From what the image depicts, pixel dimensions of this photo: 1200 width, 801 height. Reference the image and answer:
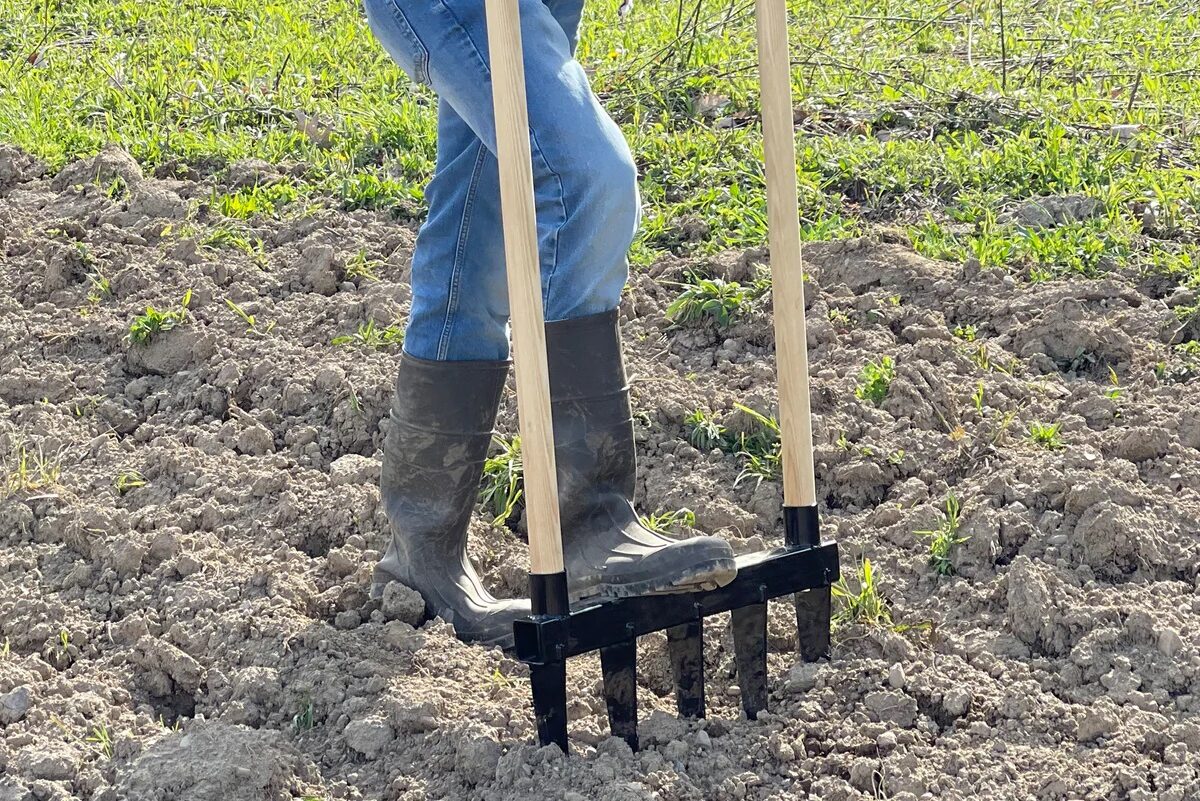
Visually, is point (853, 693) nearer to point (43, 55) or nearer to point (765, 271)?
point (765, 271)

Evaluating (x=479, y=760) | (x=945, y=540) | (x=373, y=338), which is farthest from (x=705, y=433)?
(x=479, y=760)

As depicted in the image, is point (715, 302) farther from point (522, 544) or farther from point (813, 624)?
point (813, 624)

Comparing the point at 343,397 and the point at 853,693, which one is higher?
the point at 343,397

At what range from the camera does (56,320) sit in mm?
4234

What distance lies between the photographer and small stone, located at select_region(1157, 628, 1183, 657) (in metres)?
2.77

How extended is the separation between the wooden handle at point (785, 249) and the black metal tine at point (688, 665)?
1.09 ft

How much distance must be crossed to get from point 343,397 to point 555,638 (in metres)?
→ 1.43

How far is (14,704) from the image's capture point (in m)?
2.79

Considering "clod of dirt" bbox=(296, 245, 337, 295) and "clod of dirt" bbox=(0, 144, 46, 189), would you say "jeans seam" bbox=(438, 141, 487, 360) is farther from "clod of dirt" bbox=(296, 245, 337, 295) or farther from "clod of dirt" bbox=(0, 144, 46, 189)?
"clod of dirt" bbox=(0, 144, 46, 189)

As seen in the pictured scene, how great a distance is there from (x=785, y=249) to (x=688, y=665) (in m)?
0.78

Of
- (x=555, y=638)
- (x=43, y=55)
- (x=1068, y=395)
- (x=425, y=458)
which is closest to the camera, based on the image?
(x=555, y=638)

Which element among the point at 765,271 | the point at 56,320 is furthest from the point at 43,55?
the point at 765,271

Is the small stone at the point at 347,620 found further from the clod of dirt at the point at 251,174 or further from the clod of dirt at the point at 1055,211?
the clod of dirt at the point at 1055,211

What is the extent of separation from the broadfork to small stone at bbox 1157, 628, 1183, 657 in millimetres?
615
